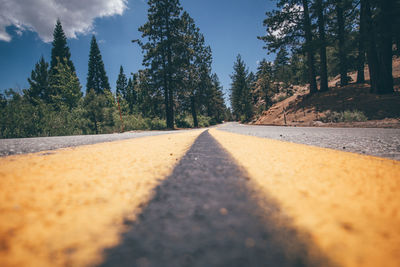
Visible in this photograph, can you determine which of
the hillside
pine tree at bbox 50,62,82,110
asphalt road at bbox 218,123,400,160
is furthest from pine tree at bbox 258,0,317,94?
pine tree at bbox 50,62,82,110

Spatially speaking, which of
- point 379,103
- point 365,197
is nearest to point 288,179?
point 365,197

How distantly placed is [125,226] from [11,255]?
0.47 ft

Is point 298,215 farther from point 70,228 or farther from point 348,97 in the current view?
point 348,97

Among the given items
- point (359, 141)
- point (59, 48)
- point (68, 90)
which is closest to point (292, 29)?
point (359, 141)

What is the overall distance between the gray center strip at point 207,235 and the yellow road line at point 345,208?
43 millimetres

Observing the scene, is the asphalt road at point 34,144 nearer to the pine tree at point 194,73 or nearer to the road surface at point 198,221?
the road surface at point 198,221

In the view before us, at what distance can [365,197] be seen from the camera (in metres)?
0.39

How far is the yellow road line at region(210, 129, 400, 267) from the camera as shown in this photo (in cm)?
24

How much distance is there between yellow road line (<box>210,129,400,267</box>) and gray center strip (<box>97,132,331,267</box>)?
43 mm

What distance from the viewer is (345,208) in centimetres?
36

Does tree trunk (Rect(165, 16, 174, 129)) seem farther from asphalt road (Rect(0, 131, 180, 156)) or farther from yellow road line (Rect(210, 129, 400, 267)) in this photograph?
yellow road line (Rect(210, 129, 400, 267))

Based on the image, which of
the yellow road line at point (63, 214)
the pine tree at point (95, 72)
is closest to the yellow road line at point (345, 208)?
the yellow road line at point (63, 214)

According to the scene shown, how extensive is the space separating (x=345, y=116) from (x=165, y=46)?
15.7 metres

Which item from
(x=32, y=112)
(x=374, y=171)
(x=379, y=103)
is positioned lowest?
(x=374, y=171)
